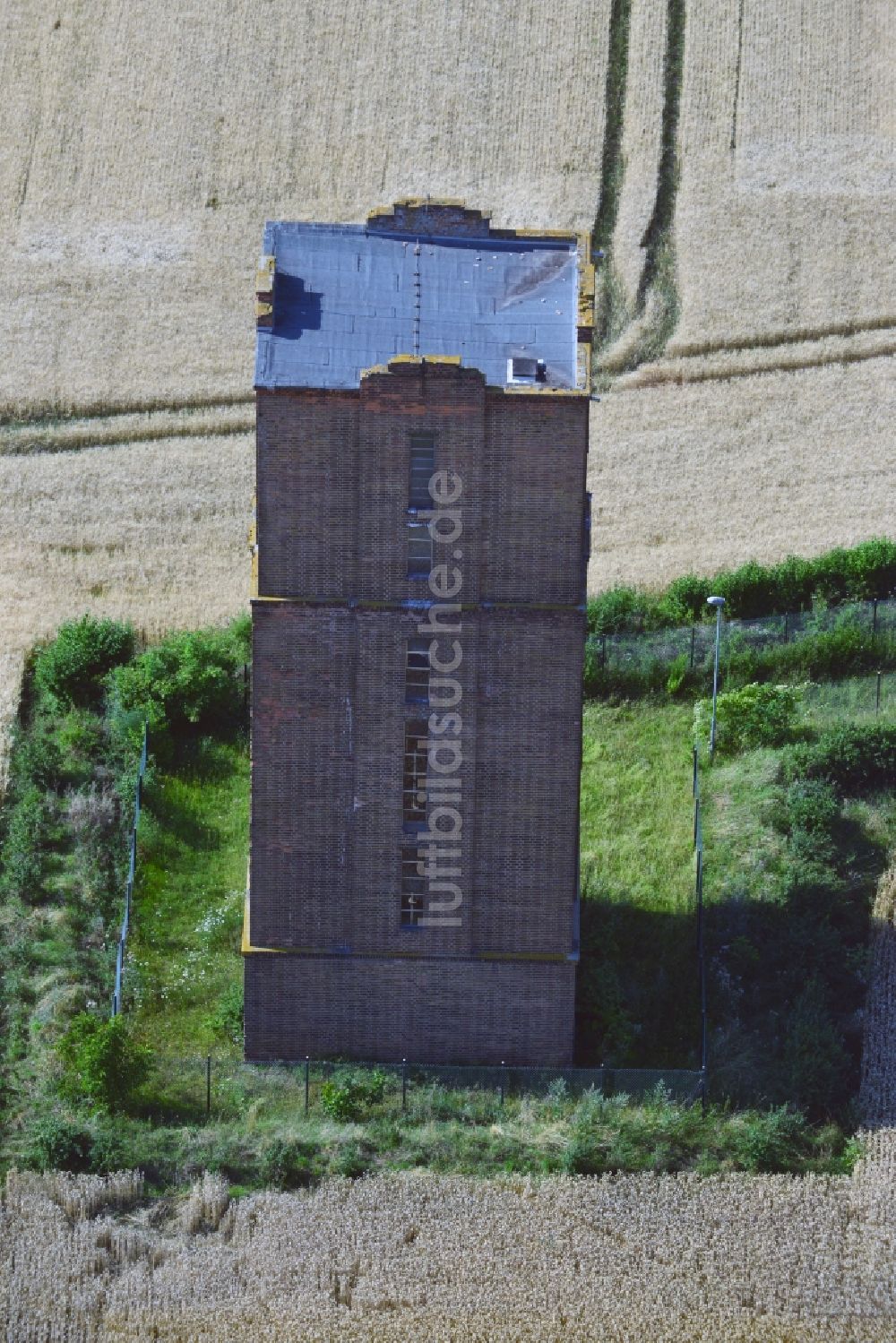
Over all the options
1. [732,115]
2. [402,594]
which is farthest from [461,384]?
[732,115]

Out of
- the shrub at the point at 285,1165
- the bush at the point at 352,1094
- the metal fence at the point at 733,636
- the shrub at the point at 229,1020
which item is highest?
the metal fence at the point at 733,636

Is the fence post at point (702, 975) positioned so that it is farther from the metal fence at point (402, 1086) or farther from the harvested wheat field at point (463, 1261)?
the harvested wheat field at point (463, 1261)

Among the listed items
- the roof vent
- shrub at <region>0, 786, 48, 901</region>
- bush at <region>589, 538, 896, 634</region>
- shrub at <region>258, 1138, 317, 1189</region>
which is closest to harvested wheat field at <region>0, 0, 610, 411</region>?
bush at <region>589, 538, 896, 634</region>

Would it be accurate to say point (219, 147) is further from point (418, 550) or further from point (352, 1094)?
point (352, 1094)

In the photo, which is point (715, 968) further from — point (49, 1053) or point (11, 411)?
point (11, 411)

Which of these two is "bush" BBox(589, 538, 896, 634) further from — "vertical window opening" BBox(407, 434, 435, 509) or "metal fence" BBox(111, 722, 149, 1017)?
"vertical window opening" BBox(407, 434, 435, 509)

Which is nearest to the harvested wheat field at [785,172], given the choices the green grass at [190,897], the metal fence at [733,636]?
the metal fence at [733,636]
